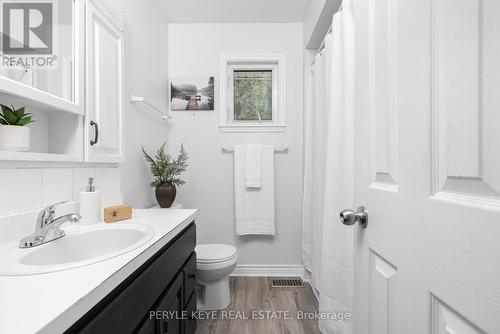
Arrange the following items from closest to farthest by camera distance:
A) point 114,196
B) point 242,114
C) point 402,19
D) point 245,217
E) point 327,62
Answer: point 402,19 → point 114,196 → point 327,62 → point 245,217 → point 242,114

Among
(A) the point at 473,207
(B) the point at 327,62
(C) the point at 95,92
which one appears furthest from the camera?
(B) the point at 327,62

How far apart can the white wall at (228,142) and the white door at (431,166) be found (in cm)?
156

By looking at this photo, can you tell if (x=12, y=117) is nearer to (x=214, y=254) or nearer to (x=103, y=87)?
(x=103, y=87)

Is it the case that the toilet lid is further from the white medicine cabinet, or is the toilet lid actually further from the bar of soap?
the white medicine cabinet

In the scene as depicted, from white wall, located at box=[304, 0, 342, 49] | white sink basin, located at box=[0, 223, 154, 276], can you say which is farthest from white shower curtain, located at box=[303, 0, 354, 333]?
white sink basin, located at box=[0, 223, 154, 276]

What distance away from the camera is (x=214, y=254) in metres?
1.73

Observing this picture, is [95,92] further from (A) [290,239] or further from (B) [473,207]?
(A) [290,239]

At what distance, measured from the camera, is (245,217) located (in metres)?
2.23

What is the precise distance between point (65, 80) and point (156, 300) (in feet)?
3.10

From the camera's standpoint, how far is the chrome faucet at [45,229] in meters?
0.79

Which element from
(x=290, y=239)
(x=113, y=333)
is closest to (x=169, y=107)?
(x=290, y=239)

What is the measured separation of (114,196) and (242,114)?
1392 mm

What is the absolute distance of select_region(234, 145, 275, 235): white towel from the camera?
222 centimetres

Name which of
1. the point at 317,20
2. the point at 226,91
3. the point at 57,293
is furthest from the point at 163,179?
the point at 317,20
